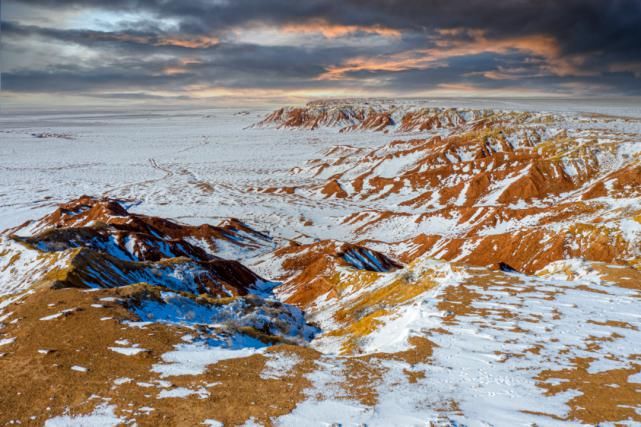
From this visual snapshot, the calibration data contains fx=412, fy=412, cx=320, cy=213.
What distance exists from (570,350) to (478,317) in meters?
7.15

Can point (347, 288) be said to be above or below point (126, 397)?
below

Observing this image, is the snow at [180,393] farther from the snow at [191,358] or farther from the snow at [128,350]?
the snow at [128,350]

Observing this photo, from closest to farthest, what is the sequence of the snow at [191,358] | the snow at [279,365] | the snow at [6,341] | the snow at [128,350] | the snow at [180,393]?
the snow at [180,393] < the snow at [191,358] < the snow at [279,365] < the snow at [128,350] < the snow at [6,341]

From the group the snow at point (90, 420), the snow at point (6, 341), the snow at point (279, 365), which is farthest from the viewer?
the snow at point (6, 341)

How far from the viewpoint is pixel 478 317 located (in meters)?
32.9

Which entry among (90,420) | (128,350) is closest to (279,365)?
(128,350)

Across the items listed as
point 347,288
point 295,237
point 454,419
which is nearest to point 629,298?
point 454,419

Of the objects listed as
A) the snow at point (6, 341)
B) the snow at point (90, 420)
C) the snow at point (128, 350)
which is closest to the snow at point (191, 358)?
the snow at point (128, 350)

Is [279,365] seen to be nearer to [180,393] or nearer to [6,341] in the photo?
[180,393]

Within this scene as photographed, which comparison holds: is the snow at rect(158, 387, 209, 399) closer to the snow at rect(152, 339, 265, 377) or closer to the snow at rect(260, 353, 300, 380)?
the snow at rect(152, 339, 265, 377)

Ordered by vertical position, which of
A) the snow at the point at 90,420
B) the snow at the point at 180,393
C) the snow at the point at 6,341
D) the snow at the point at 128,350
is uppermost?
the snow at the point at 90,420

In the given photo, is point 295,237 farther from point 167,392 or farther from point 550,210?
point 167,392

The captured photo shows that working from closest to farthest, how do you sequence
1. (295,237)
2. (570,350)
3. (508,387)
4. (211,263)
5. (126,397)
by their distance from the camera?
1. (126,397)
2. (508,387)
3. (570,350)
4. (211,263)
5. (295,237)

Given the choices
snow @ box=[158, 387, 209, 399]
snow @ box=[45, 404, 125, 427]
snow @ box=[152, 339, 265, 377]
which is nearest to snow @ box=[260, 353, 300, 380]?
snow @ box=[152, 339, 265, 377]
